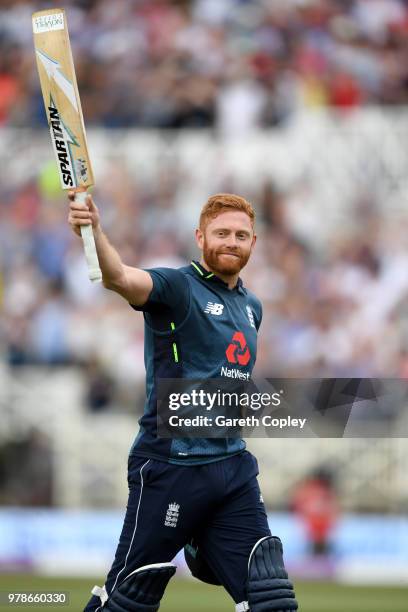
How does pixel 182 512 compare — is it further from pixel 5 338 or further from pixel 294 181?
pixel 294 181

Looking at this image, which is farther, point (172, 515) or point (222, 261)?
point (222, 261)

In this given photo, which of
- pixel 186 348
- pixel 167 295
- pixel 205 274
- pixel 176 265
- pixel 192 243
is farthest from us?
pixel 192 243

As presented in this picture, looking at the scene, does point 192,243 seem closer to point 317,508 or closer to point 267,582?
point 317,508

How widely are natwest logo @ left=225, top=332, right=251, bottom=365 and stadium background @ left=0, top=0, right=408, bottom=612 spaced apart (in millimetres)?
5072

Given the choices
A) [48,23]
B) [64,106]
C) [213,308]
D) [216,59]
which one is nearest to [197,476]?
[213,308]

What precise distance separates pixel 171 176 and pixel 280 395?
7988 mm

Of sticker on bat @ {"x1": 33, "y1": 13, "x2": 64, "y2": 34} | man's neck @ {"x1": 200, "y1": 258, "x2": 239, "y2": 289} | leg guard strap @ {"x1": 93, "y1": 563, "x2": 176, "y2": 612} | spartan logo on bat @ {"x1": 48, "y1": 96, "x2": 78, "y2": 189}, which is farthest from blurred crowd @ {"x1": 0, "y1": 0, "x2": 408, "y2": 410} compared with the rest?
sticker on bat @ {"x1": 33, "y1": 13, "x2": 64, "y2": 34}

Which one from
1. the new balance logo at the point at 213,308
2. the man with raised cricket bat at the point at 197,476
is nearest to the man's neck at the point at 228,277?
the man with raised cricket bat at the point at 197,476

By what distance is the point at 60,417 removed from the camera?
13.0 metres

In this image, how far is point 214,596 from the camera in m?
10.7

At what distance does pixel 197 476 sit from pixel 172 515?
222 mm

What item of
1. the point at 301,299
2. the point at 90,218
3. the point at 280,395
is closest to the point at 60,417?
the point at 301,299

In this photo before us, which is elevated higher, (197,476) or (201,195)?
(201,195)

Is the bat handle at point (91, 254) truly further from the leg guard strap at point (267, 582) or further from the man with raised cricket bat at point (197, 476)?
the leg guard strap at point (267, 582)
